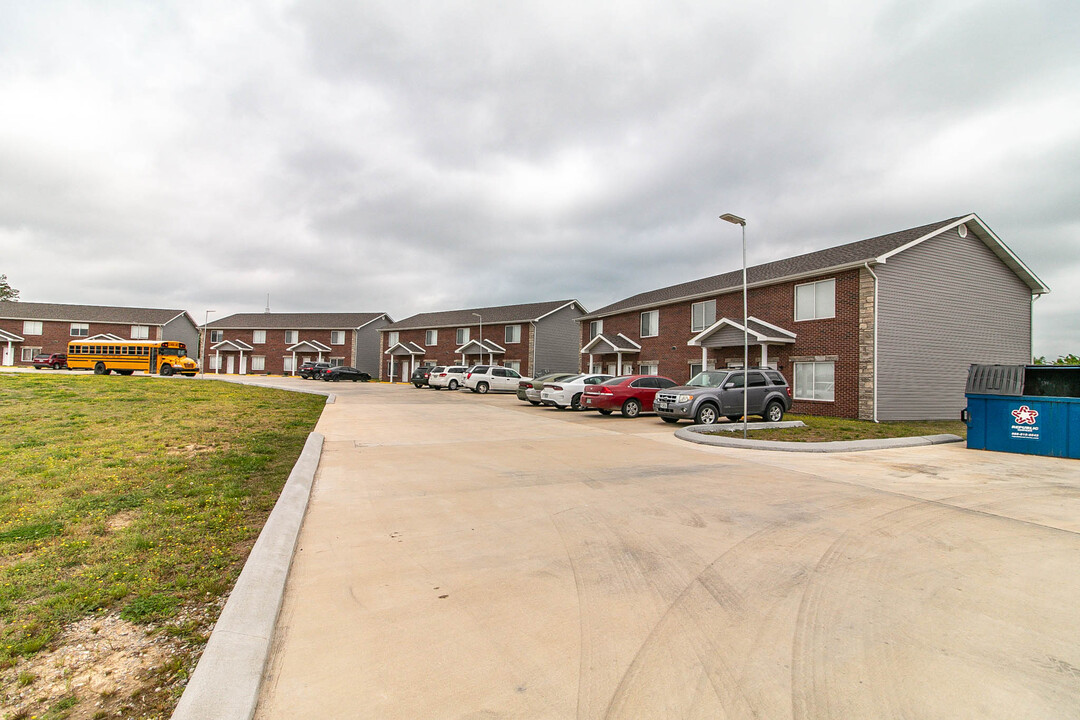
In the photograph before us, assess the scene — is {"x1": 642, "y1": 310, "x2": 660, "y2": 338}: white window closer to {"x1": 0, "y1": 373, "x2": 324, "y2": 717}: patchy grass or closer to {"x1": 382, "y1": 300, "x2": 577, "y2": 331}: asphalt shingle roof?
{"x1": 382, "y1": 300, "x2": 577, "y2": 331}: asphalt shingle roof

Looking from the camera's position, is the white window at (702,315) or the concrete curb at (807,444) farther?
the white window at (702,315)

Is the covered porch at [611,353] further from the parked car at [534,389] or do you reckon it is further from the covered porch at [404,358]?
the covered porch at [404,358]

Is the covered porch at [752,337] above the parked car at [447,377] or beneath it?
above

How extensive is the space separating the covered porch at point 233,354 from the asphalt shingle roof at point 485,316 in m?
19.8

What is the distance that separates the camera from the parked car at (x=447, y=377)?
3609 centimetres

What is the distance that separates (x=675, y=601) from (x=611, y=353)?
3014cm

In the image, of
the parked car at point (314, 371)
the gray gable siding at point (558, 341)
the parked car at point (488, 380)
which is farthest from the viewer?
the parked car at point (314, 371)

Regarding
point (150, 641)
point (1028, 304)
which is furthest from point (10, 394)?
point (1028, 304)

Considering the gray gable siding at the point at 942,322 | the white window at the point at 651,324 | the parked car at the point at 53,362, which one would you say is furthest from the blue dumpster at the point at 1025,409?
the parked car at the point at 53,362

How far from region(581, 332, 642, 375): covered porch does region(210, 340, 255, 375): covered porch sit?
47.9 metres

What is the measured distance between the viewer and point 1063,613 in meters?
3.82

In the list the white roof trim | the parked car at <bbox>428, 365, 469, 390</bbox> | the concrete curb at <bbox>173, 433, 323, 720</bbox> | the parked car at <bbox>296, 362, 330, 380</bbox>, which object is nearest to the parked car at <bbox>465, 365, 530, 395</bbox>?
the parked car at <bbox>428, 365, 469, 390</bbox>

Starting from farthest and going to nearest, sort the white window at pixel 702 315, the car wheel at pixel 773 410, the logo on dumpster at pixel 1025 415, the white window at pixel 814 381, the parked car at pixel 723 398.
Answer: the white window at pixel 702 315, the white window at pixel 814 381, the car wheel at pixel 773 410, the parked car at pixel 723 398, the logo on dumpster at pixel 1025 415

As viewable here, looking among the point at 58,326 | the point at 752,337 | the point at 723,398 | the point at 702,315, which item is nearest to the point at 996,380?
the point at 723,398
